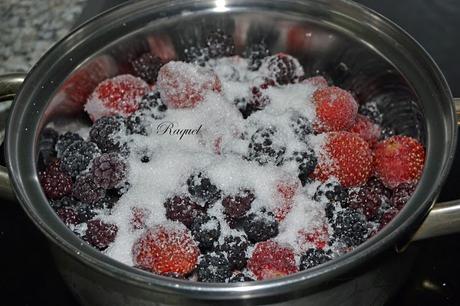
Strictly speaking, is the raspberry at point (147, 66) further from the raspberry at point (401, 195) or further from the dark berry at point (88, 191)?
the raspberry at point (401, 195)

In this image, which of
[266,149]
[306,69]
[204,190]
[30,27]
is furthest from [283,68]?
[30,27]

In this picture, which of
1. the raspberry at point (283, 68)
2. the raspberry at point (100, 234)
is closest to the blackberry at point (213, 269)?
the raspberry at point (100, 234)

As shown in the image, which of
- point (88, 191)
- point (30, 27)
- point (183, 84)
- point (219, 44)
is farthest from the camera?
point (30, 27)

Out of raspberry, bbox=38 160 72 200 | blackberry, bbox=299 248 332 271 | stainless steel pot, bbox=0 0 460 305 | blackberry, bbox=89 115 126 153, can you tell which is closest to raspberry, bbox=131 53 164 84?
stainless steel pot, bbox=0 0 460 305

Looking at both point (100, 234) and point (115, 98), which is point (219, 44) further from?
point (100, 234)

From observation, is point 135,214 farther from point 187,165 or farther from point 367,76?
point 367,76

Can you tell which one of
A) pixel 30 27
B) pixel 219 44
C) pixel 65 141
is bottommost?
pixel 30 27
